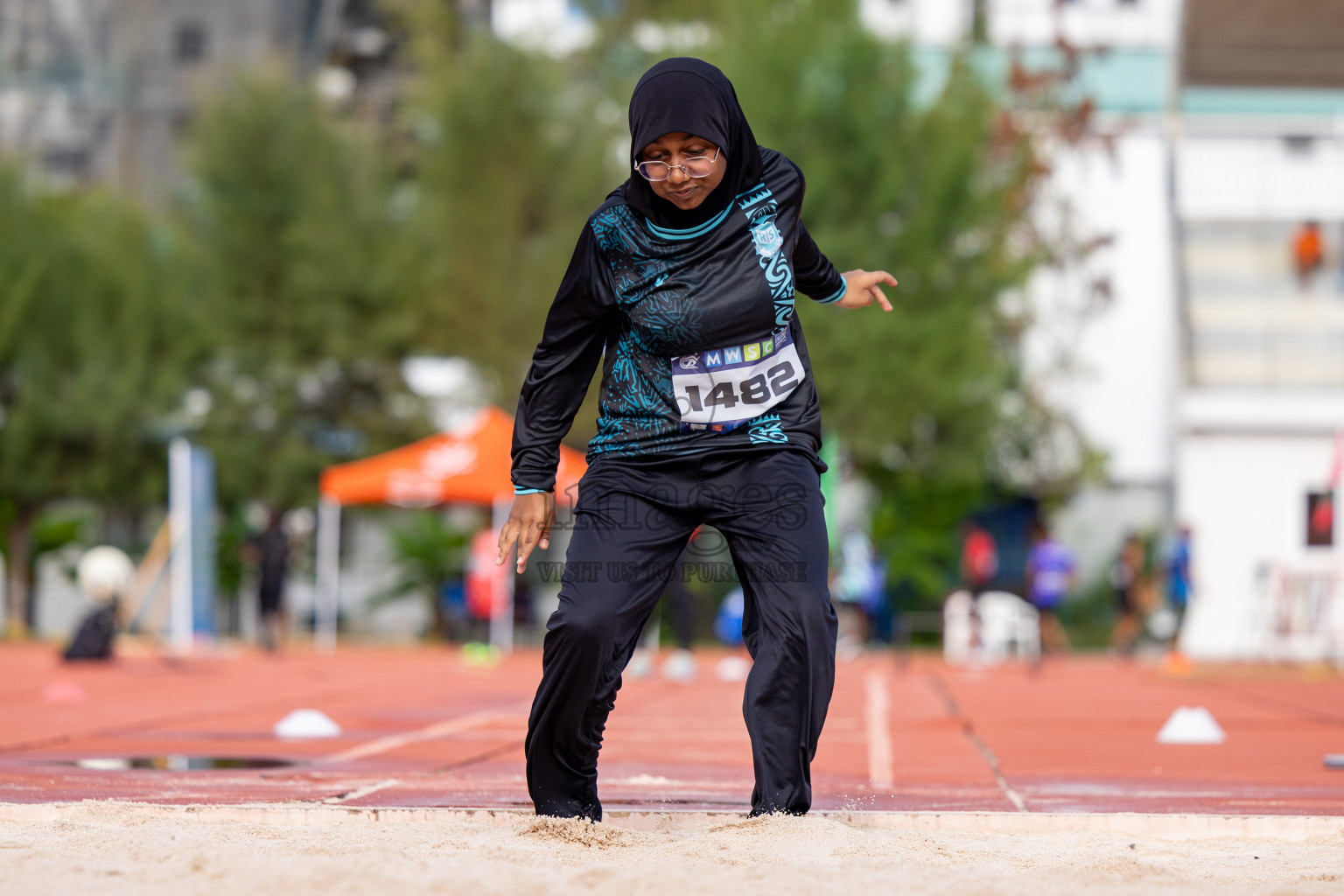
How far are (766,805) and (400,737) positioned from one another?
14.7 ft

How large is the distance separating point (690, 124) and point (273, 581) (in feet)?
60.4

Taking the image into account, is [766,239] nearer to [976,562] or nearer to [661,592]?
[661,592]

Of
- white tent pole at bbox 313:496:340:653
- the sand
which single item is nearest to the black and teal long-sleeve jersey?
the sand

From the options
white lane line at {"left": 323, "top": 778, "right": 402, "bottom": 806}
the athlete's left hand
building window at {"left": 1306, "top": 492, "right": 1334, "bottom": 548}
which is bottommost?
white lane line at {"left": 323, "top": 778, "right": 402, "bottom": 806}

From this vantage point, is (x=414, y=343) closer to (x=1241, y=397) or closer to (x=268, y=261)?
(x=268, y=261)

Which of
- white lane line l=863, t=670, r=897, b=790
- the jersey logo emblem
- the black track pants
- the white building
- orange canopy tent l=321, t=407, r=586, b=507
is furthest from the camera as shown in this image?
the white building

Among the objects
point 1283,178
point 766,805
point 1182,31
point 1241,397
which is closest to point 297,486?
point 1241,397

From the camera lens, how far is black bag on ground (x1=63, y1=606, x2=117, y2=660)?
53.3ft

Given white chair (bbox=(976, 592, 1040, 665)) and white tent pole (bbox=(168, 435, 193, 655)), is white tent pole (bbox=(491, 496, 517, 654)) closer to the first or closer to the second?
white tent pole (bbox=(168, 435, 193, 655))

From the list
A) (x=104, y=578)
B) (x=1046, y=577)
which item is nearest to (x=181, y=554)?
(x=104, y=578)

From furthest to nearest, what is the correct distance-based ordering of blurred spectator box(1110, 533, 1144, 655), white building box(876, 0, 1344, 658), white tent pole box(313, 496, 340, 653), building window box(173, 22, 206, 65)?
building window box(173, 22, 206, 65) → white building box(876, 0, 1344, 658) → blurred spectator box(1110, 533, 1144, 655) → white tent pole box(313, 496, 340, 653)

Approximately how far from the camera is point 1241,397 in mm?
25109

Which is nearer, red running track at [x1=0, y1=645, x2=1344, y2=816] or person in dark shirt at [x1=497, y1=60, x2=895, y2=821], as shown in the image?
person in dark shirt at [x1=497, y1=60, x2=895, y2=821]

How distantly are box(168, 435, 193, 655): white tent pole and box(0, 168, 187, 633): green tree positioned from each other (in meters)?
6.14
